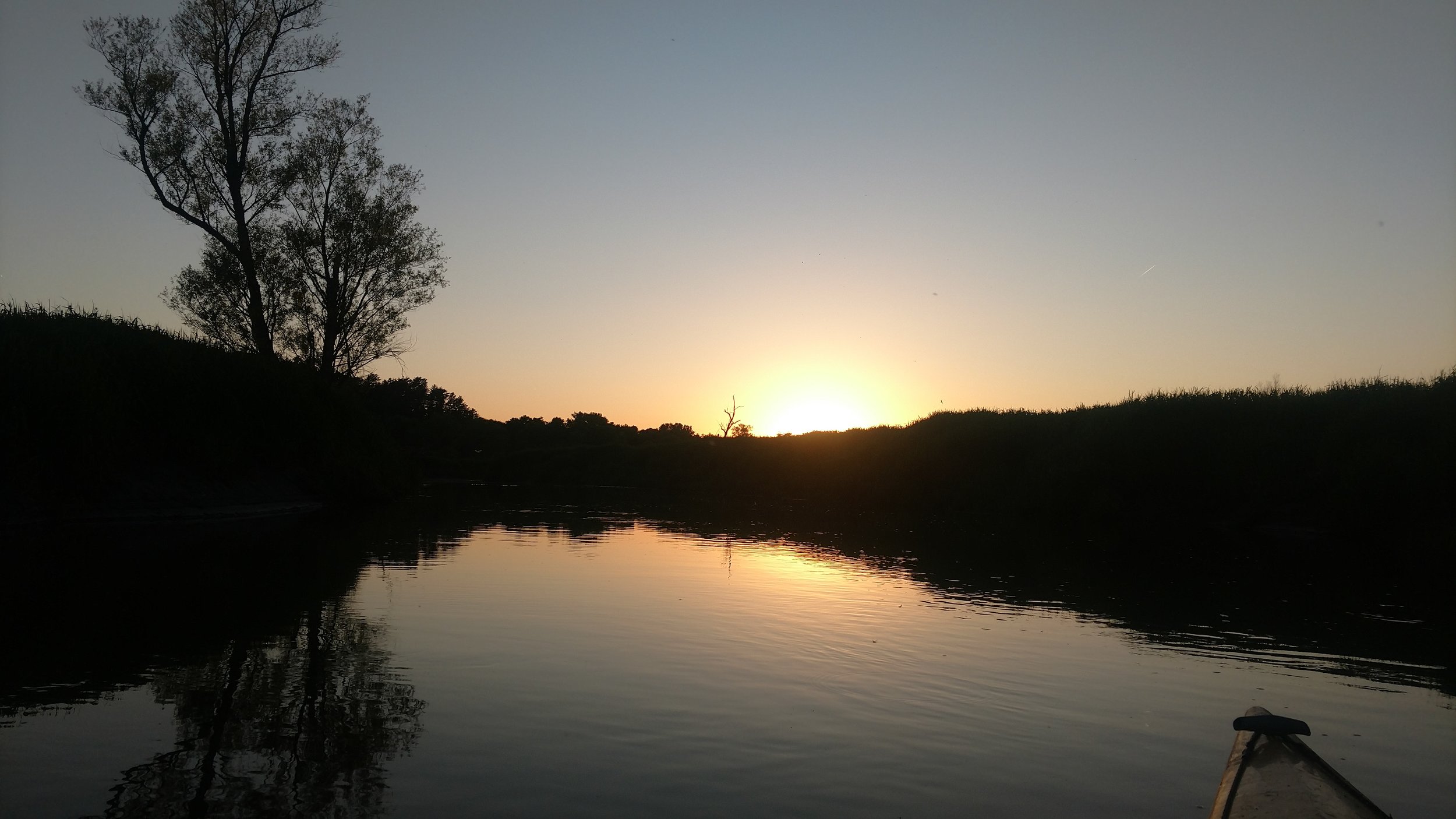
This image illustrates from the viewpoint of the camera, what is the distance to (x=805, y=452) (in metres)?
52.6

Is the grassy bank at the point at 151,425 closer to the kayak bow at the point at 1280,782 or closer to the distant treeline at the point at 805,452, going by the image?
the distant treeline at the point at 805,452

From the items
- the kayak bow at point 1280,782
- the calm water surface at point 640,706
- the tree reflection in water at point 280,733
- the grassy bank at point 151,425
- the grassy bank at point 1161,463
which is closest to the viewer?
the kayak bow at point 1280,782

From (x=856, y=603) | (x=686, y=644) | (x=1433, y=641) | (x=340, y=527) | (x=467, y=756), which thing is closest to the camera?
(x=467, y=756)

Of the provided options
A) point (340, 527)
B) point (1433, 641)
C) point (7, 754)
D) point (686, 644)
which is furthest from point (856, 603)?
point (340, 527)

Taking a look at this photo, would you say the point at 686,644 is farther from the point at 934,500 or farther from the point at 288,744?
the point at 934,500

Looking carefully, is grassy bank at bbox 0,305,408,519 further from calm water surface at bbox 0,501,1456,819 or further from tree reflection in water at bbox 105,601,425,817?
tree reflection in water at bbox 105,601,425,817

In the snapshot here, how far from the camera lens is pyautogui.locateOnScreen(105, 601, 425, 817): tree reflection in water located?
4.59m

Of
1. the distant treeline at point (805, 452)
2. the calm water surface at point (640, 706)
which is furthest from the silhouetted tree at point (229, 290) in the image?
the calm water surface at point (640, 706)

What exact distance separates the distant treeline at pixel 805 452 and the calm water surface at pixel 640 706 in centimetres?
778

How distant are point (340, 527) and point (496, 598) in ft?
33.5

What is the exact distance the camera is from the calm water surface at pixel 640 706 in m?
5.02

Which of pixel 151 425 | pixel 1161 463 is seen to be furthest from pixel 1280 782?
pixel 1161 463

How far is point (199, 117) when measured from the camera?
2830 cm

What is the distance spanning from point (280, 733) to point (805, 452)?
156 ft
